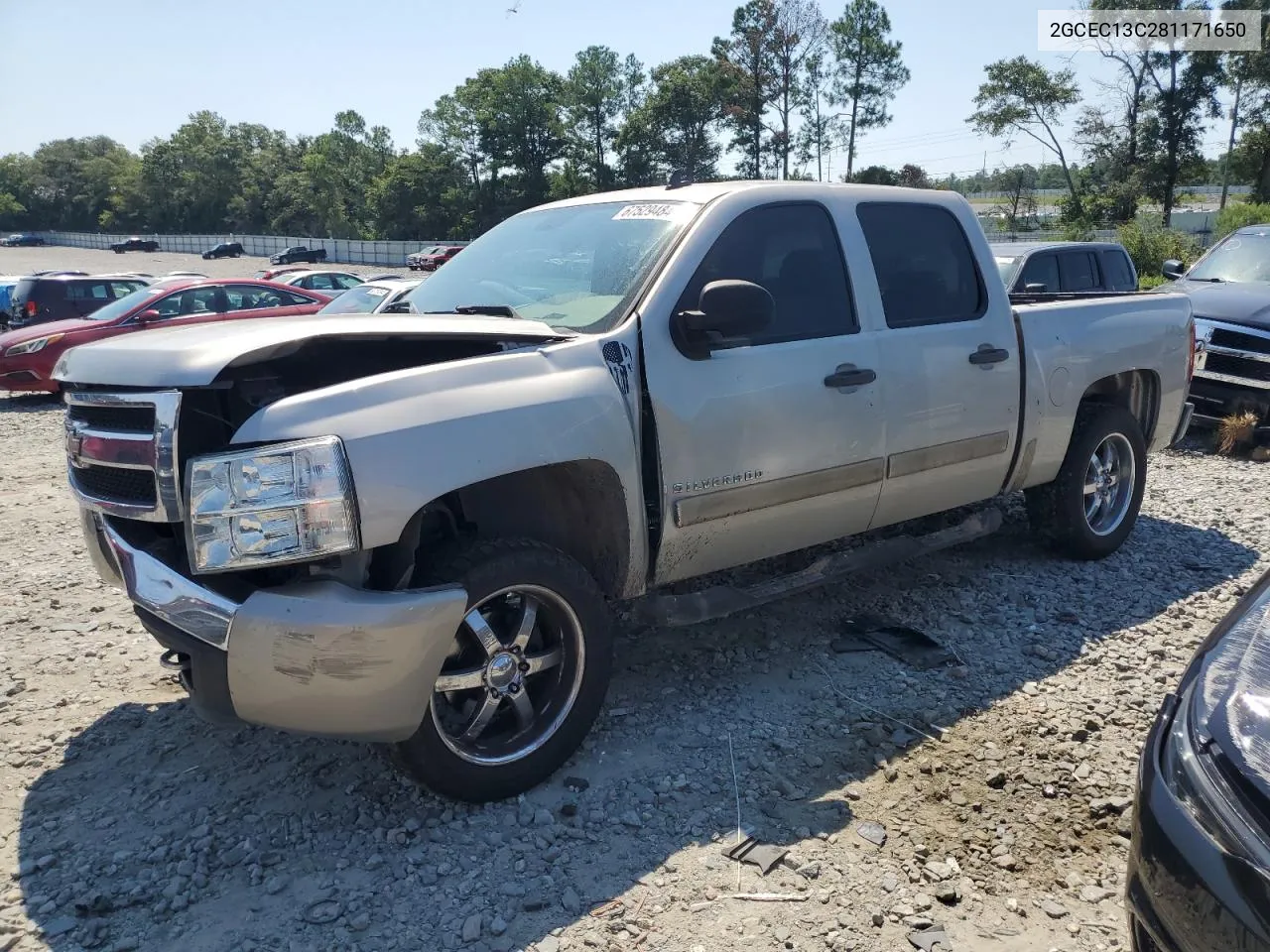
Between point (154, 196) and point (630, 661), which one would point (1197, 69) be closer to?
point (630, 661)

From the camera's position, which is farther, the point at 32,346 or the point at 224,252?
the point at 224,252

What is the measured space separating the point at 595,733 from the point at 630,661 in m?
0.67

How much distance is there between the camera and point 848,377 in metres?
3.93

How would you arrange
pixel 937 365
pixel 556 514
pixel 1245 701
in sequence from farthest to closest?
pixel 937 365 → pixel 556 514 → pixel 1245 701

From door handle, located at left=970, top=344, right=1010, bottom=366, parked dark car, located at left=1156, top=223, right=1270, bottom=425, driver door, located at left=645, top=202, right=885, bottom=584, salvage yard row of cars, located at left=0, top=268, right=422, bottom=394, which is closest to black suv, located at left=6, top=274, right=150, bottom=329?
salvage yard row of cars, located at left=0, top=268, right=422, bottom=394

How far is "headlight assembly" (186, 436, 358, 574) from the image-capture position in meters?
2.62

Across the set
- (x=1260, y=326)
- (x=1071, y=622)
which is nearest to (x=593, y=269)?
(x=1071, y=622)

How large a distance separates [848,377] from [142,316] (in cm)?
1215

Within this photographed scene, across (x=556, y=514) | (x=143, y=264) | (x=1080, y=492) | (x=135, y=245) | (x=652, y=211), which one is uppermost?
(x=135, y=245)

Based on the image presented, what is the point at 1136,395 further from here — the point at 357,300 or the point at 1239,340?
the point at 357,300

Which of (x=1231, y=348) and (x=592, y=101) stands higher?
(x=592, y=101)

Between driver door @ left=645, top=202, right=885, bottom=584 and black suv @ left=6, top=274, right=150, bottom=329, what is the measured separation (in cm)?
1449

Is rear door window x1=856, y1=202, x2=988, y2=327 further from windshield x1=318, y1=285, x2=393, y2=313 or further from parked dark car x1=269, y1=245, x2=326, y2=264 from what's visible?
parked dark car x1=269, y1=245, x2=326, y2=264

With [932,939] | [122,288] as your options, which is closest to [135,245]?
[122,288]
